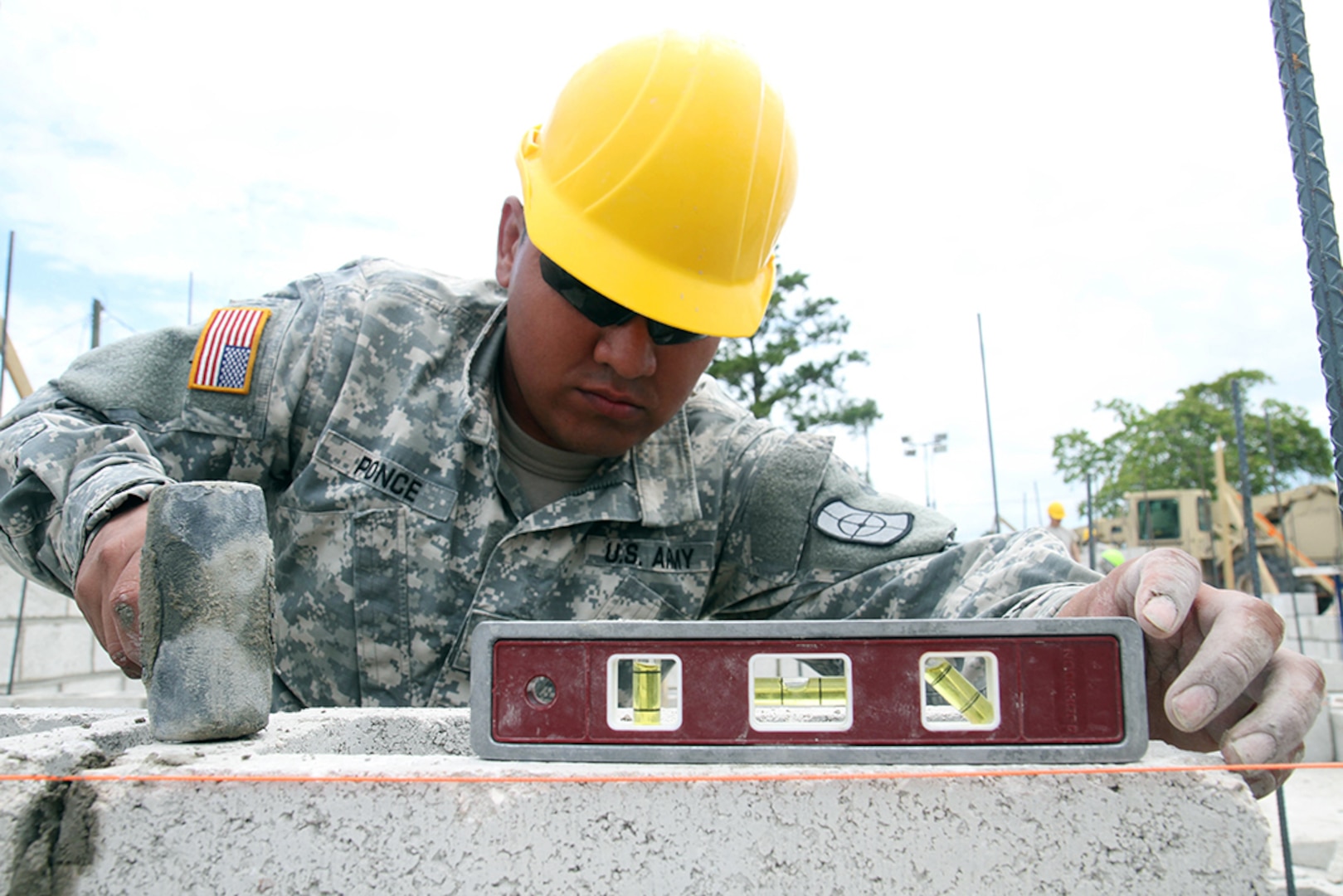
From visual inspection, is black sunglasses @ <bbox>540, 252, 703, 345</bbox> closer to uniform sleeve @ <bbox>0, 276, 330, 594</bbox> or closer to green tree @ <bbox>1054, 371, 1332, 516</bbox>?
uniform sleeve @ <bbox>0, 276, 330, 594</bbox>

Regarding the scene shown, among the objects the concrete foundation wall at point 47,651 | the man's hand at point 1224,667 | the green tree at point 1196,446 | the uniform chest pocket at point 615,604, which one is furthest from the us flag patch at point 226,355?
the green tree at point 1196,446

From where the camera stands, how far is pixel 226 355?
2.02 metres

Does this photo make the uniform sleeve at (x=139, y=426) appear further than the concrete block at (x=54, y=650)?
No

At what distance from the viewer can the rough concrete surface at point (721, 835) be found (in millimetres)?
867

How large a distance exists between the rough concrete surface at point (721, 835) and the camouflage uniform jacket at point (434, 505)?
3.01 ft

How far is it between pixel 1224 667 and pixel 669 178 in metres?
1.28

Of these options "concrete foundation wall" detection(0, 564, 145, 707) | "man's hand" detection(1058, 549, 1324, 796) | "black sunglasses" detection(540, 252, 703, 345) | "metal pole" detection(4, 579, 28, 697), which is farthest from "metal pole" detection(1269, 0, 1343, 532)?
"metal pole" detection(4, 579, 28, 697)

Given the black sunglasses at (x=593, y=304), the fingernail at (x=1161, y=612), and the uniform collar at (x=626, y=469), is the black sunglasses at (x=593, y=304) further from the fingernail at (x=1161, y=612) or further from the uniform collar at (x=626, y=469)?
the fingernail at (x=1161, y=612)

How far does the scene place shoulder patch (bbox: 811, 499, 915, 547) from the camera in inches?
81.3

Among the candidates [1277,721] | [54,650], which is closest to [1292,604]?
[1277,721]

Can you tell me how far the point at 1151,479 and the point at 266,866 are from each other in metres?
35.8

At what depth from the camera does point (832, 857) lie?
0.87 metres

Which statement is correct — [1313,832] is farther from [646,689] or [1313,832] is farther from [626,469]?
[646,689]

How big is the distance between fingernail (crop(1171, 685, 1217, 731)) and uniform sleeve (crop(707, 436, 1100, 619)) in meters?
0.50
